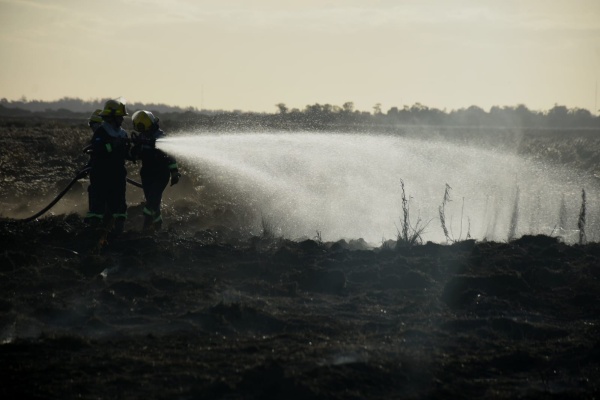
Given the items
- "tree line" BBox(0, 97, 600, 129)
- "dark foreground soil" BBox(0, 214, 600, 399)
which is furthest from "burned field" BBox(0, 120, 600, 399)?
"tree line" BBox(0, 97, 600, 129)

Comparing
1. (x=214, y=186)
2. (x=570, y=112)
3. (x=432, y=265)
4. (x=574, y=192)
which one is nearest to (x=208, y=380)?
(x=432, y=265)

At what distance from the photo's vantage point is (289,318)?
10.1m

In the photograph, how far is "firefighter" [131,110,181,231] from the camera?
1511 centimetres

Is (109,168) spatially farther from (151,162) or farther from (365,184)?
(365,184)

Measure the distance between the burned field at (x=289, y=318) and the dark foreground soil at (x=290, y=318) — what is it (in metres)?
0.02

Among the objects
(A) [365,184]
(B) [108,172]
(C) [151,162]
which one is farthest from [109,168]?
(A) [365,184]

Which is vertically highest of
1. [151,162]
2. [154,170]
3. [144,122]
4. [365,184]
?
[144,122]

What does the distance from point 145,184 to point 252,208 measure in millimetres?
5711

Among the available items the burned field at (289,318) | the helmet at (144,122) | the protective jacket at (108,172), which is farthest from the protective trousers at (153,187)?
the burned field at (289,318)

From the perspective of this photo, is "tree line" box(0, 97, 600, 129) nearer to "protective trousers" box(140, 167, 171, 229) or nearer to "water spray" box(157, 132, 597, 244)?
"water spray" box(157, 132, 597, 244)

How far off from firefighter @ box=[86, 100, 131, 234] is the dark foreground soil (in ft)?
1.24

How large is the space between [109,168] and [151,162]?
0.81 m

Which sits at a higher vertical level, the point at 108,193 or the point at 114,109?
the point at 114,109

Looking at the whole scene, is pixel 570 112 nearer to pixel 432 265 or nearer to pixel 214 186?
pixel 214 186
